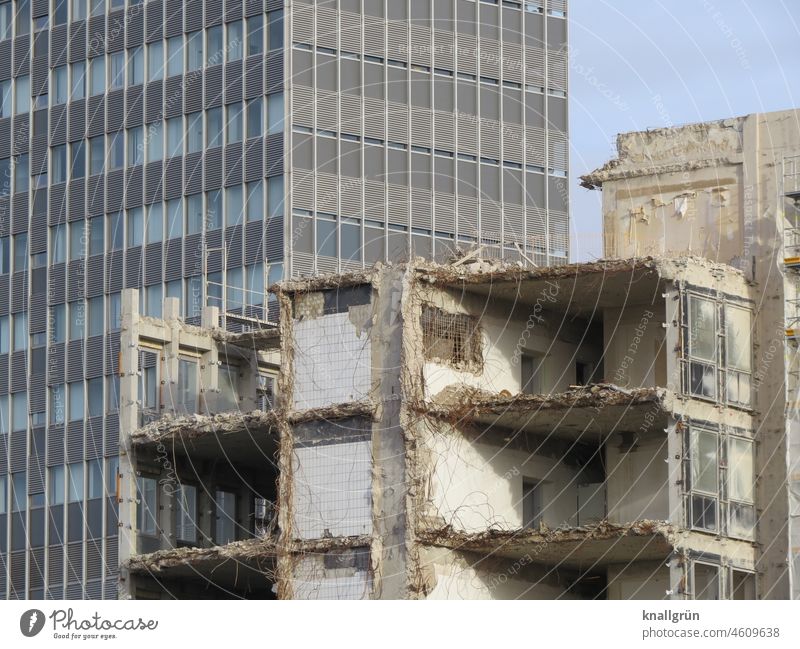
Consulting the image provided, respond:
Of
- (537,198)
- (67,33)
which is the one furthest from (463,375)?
(67,33)

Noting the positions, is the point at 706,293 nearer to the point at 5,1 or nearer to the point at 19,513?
the point at 19,513

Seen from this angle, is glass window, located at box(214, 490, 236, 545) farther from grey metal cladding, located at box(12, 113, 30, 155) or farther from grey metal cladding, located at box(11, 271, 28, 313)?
grey metal cladding, located at box(12, 113, 30, 155)

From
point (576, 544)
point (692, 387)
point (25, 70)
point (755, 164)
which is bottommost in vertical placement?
point (576, 544)

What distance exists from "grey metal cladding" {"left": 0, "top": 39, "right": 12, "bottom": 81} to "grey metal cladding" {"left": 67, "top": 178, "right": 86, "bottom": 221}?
271 inches

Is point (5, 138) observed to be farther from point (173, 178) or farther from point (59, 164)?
point (173, 178)

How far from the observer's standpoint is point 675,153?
227 ft

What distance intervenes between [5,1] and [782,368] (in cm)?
5698

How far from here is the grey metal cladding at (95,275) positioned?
106562 millimetres

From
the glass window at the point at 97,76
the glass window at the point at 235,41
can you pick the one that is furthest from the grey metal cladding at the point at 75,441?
the glass window at the point at 235,41

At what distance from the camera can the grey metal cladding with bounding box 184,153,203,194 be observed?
104 m

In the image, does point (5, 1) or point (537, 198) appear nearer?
point (537, 198)

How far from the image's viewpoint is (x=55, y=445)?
106 metres

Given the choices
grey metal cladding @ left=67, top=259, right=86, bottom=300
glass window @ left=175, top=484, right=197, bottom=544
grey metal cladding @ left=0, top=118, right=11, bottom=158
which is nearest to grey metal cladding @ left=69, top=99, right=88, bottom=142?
grey metal cladding @ left=0, top=118, right=11, bottom=158

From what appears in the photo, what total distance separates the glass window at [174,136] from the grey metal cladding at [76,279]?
654 cm
